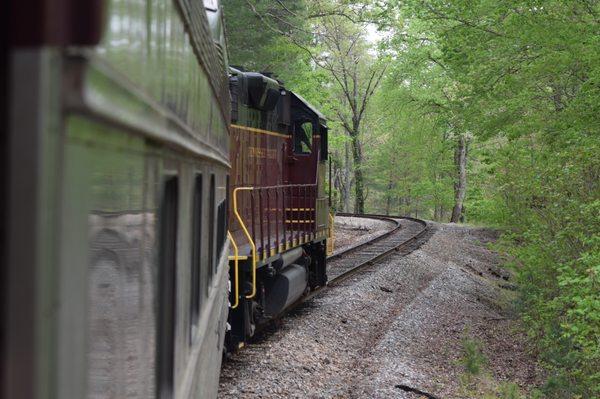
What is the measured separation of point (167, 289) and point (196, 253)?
122 cm

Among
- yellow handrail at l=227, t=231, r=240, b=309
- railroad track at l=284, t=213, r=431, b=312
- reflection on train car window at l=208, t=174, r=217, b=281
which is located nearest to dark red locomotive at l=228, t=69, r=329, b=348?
yellow handrail at l=227, t=231, r=240, b=309

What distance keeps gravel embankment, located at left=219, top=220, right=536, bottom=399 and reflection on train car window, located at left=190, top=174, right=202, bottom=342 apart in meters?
4.42

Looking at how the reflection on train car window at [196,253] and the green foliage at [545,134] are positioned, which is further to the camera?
the green foliage at [545,134]

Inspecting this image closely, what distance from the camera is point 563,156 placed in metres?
12.3

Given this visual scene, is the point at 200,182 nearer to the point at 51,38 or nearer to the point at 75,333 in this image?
the point at 75,333

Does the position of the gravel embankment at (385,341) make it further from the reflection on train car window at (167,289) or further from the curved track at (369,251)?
the reflection on train car window at (167,289)

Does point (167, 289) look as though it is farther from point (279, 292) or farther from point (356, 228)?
point (356, 228)

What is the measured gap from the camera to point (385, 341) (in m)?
11.6

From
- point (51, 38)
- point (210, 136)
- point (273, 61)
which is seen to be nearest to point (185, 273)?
point (210, 136)

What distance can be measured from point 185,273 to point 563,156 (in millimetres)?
10489

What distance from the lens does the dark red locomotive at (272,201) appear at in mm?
9867

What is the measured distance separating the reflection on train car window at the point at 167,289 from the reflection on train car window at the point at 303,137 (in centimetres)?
1085

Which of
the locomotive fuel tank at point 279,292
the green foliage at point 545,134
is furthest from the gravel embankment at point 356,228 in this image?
the locomotive fuel tank at point 279,292

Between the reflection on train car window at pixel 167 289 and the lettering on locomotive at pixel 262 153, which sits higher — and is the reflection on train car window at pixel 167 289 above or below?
below
